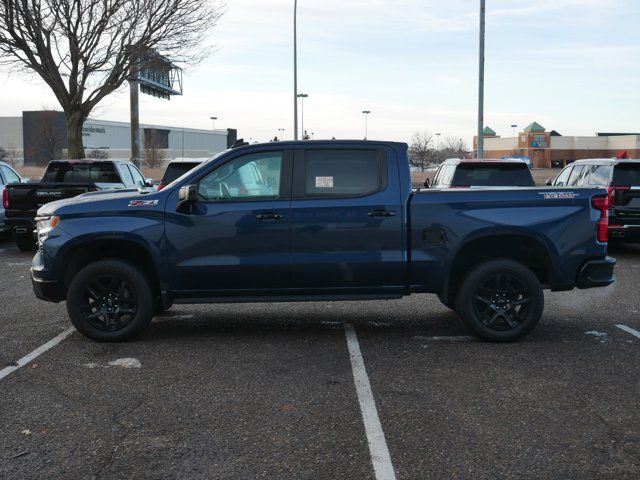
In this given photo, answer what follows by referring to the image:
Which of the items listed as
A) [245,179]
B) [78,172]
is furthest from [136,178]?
[245,179]

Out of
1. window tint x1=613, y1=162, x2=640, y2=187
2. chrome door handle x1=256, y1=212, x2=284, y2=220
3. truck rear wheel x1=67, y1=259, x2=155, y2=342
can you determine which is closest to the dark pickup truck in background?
truck rear wheel x1=67, y1=259, x2=155, y2=342

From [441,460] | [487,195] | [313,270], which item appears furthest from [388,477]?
[487,195]

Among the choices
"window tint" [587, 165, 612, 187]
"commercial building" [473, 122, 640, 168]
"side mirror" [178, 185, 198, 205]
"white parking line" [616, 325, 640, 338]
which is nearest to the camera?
"side mirror" [178, 185, 198, 205]

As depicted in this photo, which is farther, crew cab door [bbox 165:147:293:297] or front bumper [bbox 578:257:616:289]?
front bumper [bbox 578:257:616:289]

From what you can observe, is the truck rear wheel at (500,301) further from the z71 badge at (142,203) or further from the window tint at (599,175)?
the window tint at (599,175)

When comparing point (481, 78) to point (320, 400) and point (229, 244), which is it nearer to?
point (229, 244)

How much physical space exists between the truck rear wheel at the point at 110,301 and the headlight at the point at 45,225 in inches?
19.9

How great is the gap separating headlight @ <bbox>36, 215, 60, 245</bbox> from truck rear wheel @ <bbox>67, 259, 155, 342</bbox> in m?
0.51

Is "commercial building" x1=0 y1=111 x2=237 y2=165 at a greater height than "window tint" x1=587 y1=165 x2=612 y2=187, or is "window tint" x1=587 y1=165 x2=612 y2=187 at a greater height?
"commercial building" x1=0 y1=111 x2=237 y2=165

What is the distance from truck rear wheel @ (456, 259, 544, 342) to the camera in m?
6.80

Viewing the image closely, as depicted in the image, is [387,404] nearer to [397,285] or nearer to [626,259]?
[397,285]

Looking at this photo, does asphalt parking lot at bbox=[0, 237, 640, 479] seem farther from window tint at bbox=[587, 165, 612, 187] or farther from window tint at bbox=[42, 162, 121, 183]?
window tint at bbox=[42, 162, 121, 183]

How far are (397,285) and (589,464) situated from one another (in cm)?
300

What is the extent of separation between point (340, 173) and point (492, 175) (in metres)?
6.96
